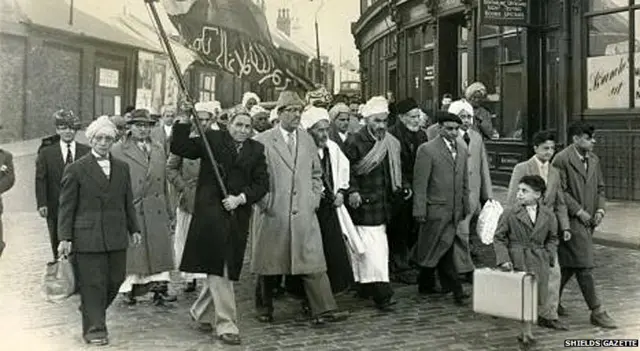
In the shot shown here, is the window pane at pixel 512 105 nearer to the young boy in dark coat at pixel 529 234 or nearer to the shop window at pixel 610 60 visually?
the shop window at pixel 610 60

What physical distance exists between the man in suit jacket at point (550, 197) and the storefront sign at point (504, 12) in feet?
23.3

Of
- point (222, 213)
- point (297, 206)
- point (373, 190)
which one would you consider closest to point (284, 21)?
point (373, 190)

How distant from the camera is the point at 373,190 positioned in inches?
250

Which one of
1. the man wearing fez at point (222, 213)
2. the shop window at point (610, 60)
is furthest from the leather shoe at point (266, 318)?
the shop window at point (610, 60)

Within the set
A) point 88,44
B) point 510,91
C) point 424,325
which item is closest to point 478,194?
point 424,325

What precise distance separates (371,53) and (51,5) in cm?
1729

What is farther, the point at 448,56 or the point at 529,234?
the point at 448,56

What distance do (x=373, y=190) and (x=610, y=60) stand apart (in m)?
6.53

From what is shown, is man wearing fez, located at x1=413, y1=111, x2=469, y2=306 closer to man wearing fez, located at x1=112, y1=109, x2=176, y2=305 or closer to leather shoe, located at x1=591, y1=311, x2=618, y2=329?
leather shoe, located at x1=591, y1=311, x2=618, y2=329

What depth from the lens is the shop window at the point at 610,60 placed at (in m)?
11.2

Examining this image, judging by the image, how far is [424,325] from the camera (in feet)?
18.6

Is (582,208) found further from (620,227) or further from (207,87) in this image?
(620,227)

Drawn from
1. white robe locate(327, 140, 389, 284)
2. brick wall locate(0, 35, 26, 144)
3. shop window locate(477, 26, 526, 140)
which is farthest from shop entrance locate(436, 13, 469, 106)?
brick wall locate(0, 35, 26, 144)

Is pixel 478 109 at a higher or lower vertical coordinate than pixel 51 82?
higher
